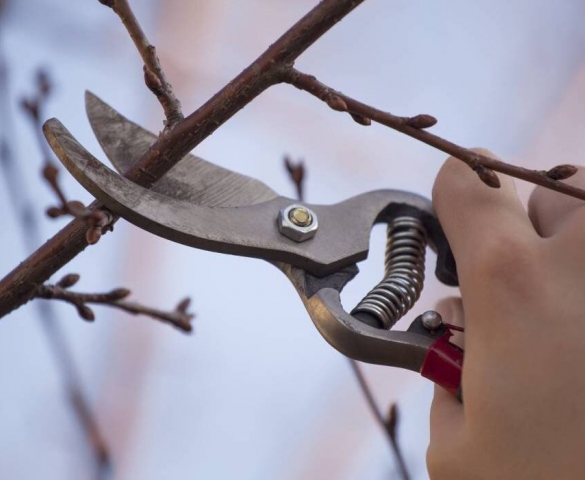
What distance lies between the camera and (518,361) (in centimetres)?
100

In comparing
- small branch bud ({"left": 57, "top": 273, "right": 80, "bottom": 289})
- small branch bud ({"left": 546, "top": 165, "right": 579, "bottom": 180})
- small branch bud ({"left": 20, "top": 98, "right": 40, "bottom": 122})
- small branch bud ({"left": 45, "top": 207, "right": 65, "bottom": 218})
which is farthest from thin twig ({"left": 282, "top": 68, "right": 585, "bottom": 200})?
small branch bud ({"left": 20, "top": 98, "right": 40, "bottom": 122})

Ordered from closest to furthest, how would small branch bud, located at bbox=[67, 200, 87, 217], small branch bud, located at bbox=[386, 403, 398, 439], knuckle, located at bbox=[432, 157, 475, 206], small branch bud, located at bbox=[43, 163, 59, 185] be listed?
small branch bud, located at bbox=[67, 200, 87, 217]
small branch bud, located at bbox=[43, 163, 59, 185]
knuckle, located at bbox=[432, 157, 475, 206]
small branch bud, located at bbox=[386, 403, 398, 439]

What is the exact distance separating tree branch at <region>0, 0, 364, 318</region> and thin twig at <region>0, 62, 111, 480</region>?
1.70 feet

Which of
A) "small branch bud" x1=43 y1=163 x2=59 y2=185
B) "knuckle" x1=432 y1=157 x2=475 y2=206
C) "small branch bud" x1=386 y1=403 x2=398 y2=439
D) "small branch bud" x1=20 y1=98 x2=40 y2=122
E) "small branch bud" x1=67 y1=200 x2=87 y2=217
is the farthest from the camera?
"small branch bud" x1=20 y1=98 x2=40 y2=122

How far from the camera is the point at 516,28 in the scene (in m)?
2.28

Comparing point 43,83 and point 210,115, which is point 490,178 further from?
point 43,83

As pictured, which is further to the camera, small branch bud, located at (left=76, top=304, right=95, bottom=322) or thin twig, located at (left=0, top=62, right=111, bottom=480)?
thin twig, located at (left=0, top=62, right=111, bottom=480)

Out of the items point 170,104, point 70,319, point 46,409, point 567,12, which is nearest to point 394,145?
point 567,12

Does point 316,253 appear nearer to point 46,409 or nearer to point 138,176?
point 138,176

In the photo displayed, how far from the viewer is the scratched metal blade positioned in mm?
1245

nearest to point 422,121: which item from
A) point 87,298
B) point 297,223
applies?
point 297,223

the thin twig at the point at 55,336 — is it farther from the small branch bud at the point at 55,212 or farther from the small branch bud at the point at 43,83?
the small branch bud at the point at 55,212

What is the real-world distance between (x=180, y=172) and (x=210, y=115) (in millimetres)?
196

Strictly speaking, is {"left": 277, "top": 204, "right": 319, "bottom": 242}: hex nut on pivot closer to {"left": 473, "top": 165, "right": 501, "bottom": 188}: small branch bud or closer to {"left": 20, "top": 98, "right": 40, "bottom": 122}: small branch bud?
{"left": 473, "top": 165, "right": 501, "bottom": 188}: small branch bud
